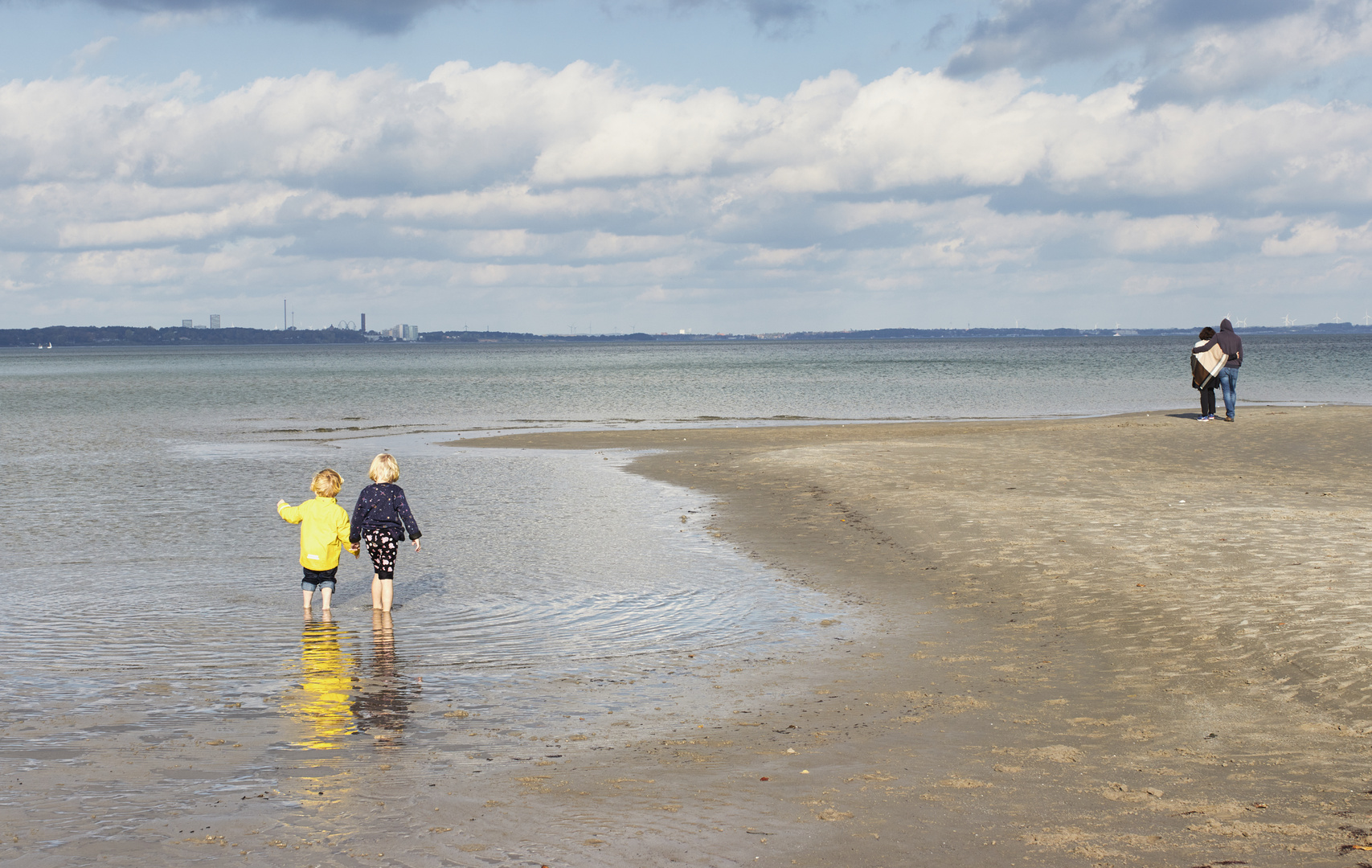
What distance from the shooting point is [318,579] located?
36.4 feet

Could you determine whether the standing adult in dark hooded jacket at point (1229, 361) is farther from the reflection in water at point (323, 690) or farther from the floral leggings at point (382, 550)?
the reflection in water at point (323, 690)

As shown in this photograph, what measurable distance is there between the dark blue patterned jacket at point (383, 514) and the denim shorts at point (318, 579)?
0.41 metres

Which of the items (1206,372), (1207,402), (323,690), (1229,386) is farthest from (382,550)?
(1207,402)

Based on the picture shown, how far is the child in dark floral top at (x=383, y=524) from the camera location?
11.1 meters

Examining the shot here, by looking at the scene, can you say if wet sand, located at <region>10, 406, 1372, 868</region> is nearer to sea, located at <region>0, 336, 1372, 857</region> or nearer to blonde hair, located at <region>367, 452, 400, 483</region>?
sea, located at <region>0, 336, 1372, 857</region>

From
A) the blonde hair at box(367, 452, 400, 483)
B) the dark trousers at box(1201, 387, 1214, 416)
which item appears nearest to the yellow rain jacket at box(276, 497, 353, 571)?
the blonde hair at box(367, 452, 400, 483)

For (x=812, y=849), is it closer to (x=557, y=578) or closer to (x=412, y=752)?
(x=412, y=752)

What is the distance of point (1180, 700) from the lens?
7.87 m

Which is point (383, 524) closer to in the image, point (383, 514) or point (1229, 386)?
point (383, 514)

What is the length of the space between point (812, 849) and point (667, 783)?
3.85ft

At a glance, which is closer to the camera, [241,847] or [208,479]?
[241,847]

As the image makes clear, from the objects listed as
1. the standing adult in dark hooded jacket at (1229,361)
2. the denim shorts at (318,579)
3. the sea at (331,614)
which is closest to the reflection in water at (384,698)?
the sea at (331,614)

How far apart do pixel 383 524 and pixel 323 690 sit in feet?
10.0

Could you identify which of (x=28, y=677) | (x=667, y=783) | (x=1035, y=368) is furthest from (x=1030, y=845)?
(x=1035, y=368)
